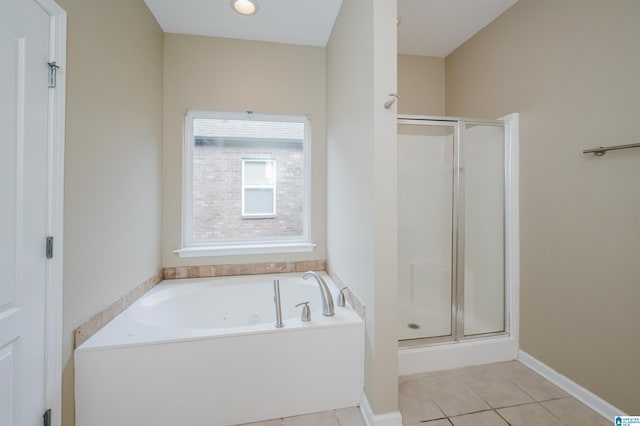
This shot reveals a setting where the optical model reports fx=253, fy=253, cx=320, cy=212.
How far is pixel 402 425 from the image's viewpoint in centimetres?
137

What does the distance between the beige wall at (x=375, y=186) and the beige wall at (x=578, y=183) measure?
3.89 feet

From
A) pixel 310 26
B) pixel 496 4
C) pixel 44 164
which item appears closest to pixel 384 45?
pixel 310 26

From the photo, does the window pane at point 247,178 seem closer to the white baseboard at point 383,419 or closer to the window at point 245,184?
the window at point 245,184

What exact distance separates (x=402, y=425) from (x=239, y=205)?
2.01 m

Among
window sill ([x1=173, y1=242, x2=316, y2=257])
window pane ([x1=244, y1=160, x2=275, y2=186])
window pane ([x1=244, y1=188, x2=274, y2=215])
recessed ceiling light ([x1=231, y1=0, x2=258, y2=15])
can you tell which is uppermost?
recessed ceiling light ([x1=231, y1=0, x2=258, y2=15])

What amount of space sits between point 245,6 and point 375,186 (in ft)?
5.55

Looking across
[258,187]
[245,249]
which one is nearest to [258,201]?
[258,187]

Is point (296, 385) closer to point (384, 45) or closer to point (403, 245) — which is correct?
point (403, 245)

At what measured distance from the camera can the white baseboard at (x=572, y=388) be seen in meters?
1.39

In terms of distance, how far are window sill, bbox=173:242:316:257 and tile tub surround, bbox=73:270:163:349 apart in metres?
0.34

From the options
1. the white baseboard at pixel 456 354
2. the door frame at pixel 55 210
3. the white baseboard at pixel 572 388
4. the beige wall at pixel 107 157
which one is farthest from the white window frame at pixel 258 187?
the white baseboard at pixel 572 388

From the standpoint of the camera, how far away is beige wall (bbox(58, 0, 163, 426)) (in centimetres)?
121

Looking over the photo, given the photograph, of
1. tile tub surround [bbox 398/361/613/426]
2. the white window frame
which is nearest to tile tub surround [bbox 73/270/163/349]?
the white window frame

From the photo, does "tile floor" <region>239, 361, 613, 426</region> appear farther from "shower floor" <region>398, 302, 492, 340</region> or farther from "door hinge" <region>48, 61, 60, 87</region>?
"door hinge" <region>48, 61, 60, 87</region>
